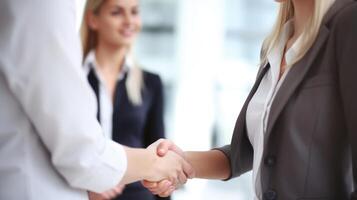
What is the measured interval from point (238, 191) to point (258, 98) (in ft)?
10.1

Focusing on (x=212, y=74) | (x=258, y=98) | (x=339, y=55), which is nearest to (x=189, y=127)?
(x=212, y=74)

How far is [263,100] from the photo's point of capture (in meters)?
1.47

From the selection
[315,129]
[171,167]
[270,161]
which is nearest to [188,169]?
[171,167]

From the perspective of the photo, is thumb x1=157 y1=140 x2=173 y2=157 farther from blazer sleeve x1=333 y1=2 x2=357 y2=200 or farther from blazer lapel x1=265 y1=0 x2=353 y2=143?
blazer sleeve x1=333 y1=2 x2=357 y2=200

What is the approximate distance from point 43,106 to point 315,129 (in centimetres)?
63

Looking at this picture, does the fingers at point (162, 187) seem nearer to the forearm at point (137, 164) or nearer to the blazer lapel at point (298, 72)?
the forearm at point (137, 164)

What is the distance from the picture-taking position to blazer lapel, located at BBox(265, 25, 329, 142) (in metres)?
1.29

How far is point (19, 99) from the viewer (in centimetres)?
A: 115

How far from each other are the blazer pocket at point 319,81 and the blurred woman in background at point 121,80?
1.35 meters

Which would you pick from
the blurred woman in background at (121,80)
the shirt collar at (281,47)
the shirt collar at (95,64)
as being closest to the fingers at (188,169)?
the shirt collar at (281,47)

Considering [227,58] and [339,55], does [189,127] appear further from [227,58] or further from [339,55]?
[339,55]

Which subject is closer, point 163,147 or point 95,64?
point 163,147

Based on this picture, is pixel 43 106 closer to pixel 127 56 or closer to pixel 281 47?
pixel 281 47

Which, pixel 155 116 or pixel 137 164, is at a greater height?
pixel 137 164
